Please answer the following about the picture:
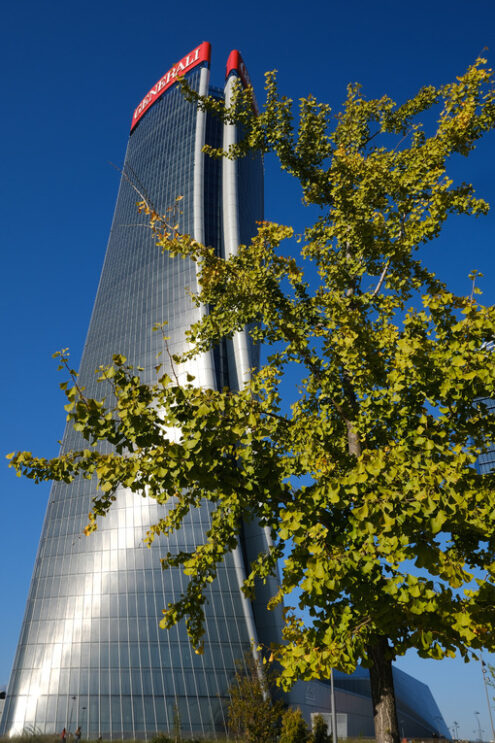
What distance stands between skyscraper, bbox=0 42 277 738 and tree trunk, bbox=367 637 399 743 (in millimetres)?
26760

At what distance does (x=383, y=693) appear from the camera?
6.31 meters

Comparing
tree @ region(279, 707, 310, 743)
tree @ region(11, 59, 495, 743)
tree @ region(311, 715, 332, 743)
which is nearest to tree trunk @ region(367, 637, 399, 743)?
tree @ region(11, 59, 495, 743)

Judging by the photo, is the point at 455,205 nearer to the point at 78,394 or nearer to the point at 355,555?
the point at 355,555

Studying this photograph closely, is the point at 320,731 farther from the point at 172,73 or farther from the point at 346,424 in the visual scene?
the point at 172,73

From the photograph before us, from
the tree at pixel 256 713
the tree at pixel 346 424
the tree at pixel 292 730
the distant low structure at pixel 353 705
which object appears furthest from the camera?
the distant low structure at pixel 353 705

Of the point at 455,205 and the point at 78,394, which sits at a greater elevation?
the point at 455,205

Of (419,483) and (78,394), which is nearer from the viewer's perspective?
(419,483)

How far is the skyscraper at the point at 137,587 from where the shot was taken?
1378 inches

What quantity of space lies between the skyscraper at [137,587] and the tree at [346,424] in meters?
24.3

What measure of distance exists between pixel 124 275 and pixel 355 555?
209 feet

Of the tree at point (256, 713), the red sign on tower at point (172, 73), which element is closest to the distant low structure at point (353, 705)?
the tree at point (256, 713)

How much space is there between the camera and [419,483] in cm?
499

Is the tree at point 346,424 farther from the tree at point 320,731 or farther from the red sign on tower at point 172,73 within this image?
the red sign on tower at point 172,73

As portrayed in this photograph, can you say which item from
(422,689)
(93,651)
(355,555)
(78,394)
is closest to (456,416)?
(355,555)
